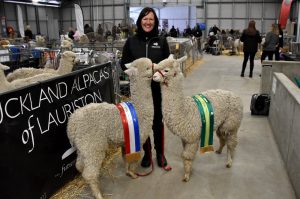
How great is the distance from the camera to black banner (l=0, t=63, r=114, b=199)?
90.5 inches

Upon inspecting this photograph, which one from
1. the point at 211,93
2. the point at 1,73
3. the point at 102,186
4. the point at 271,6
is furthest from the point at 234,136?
the point at 271,6

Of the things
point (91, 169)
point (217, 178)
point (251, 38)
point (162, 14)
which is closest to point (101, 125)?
point (91, 169)

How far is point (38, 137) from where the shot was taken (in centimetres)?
259

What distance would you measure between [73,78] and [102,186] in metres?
1.19

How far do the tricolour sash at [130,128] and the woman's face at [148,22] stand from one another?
0.80 m

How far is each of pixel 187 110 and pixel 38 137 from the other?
57.3 inches

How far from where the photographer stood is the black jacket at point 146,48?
9.95 ft

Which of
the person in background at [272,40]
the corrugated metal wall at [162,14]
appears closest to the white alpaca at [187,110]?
the person in background at [272,40]

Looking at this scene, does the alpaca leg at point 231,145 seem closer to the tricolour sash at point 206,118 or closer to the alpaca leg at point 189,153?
the tricolour sash at point 206,118

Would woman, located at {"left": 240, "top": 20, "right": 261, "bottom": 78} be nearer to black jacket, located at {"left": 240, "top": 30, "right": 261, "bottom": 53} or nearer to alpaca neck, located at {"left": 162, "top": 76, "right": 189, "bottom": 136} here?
black jacket, located at {"left": 240, "top": 30, "right": 261, "bottom": 53}

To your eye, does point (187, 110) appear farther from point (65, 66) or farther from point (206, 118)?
point (65, 66)

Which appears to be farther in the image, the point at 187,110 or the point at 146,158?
the point at 146,158

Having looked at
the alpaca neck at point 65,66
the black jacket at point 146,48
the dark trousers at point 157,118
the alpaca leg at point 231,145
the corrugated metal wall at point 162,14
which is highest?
the corrugated metal wall at point 162,14

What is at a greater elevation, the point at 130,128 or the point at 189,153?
the point at 130,128
